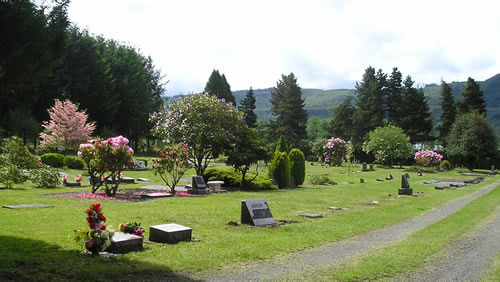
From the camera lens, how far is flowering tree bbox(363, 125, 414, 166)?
2009 inches

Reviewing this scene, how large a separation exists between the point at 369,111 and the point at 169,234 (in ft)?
224

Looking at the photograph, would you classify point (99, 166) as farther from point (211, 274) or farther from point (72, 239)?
point (211, 274)

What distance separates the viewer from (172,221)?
10523mm

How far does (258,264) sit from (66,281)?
119 inches

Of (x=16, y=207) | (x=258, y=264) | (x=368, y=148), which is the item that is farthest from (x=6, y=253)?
(x=368, y=148)

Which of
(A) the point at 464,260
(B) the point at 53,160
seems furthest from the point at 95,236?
(B) the point at 53,160

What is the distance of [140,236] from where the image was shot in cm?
751

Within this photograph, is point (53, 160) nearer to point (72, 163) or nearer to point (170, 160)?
point (72, 163)

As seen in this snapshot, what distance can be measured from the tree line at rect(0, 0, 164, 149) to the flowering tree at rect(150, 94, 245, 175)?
22.7ft

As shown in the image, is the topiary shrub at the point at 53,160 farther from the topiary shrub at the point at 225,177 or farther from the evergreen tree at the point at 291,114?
the evergreen tree at the point at 291,114

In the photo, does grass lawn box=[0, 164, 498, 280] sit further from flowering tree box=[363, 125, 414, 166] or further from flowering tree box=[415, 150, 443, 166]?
flowering tree box=[363, 125, 414, 166]

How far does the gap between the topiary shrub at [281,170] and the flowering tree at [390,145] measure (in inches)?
1221

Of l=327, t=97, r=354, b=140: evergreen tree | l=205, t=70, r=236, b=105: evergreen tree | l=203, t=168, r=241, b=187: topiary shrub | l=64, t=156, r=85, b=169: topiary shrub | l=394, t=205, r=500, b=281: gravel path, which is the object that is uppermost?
l=205, t=70, r=236, b=105: evergreen tree

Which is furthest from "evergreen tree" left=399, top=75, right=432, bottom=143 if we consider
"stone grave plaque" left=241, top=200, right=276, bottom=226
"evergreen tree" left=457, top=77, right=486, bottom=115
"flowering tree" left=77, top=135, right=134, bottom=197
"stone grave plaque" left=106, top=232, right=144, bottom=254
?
"stone grave plaque" left=106, top=232, right=144, bottom=254
